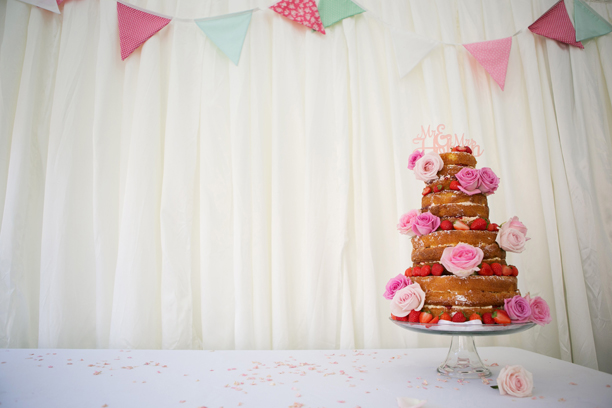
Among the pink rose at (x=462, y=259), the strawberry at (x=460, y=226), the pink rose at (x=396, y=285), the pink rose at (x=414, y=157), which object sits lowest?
the pink rose at (x=396, y=285)

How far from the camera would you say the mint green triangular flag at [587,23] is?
213cm

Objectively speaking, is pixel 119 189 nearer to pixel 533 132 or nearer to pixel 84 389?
pixel 84 389

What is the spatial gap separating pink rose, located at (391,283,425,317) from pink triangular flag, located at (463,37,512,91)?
1.52m

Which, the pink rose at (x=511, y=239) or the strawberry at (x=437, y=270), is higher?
the pink rose at (x=511, y=239)

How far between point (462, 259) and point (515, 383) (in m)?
0.34

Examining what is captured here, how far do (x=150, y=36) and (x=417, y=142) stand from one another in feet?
5.19

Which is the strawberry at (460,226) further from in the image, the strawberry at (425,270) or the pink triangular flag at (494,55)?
the pink triangular flag at (494,55)

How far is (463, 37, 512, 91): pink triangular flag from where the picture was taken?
6.84 ft

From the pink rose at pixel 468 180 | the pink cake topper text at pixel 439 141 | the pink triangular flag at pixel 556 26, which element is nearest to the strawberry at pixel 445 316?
the pink rose at pixel 468 180

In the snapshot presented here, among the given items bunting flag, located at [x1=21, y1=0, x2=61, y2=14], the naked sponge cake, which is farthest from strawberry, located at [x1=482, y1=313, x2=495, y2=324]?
bunting flag, located at [x1=21, y1=0, x2=61, y2=14]

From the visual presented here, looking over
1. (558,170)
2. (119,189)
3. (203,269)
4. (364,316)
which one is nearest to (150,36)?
(119,189)

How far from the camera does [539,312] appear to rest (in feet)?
3.68

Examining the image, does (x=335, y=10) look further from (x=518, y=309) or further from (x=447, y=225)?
(x=518, y=309)

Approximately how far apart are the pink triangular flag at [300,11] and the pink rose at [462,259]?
4.99 ft
